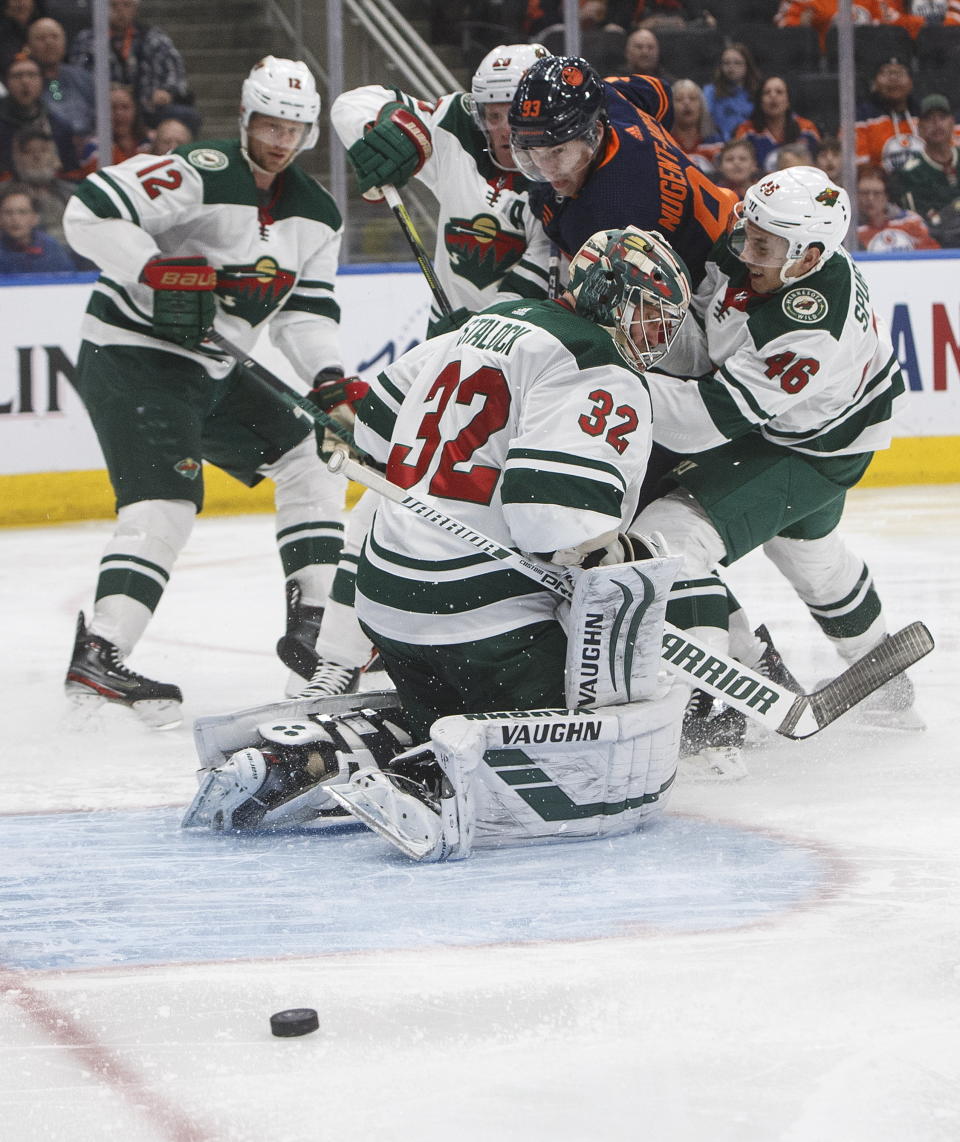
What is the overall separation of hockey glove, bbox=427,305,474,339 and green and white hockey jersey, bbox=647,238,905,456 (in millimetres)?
582

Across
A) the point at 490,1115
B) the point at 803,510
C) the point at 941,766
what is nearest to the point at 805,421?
the point at 803,510

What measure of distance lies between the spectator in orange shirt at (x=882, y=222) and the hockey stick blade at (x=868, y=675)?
398 centimetres

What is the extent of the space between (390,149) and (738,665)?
1351mm

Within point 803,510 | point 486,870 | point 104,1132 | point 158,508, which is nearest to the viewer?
point 104,1132

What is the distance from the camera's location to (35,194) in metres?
5.84

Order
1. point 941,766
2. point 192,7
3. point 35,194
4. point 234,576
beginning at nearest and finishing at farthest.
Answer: point 941,766
point 234,576
point 35,194
point 192,7

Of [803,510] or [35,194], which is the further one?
[35,194]

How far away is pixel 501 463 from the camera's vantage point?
232 centimetres

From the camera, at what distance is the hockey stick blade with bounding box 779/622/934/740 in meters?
2.72

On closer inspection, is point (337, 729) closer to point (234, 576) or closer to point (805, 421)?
point (805, 421)

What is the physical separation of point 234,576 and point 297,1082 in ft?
11.2

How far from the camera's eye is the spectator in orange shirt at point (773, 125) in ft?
21.5

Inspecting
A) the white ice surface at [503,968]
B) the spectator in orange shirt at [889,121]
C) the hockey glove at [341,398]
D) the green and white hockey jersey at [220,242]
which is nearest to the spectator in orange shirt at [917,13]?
the spectator in orange shirt at [889,121]

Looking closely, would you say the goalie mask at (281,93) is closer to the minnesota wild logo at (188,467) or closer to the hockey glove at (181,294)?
the hockey glove at (181,294)
